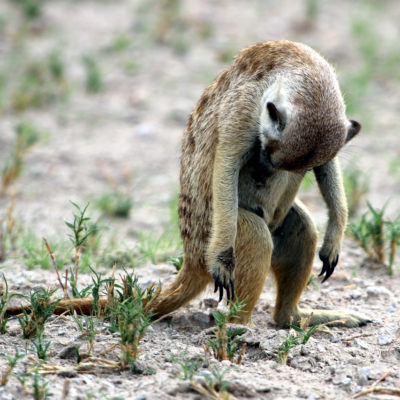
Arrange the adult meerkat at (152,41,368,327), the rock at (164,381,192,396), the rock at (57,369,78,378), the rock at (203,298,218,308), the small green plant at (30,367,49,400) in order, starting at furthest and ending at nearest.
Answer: the rock at (203,298,218,308), the adult meerkat at (152,41,368,327), the rock at (57,369,78,378), the rock at (164,381,192,396), the small green plant at (30,367,49,400)

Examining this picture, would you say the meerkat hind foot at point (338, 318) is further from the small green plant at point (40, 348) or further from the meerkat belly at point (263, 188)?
the small green plant at point (40, 348)

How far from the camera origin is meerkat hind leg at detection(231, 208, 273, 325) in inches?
163

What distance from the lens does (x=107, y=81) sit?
9.65m

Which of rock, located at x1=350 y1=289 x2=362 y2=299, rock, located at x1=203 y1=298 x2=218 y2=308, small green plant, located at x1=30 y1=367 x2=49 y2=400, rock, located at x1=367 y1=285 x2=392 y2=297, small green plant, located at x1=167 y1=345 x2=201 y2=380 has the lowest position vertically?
small green plant, located at x1=30 y1=367 x2=49 y2=400

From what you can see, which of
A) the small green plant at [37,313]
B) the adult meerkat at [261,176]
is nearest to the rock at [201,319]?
the adult meerkat at [261,176]

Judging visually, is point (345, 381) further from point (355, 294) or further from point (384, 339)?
point (355, 294)

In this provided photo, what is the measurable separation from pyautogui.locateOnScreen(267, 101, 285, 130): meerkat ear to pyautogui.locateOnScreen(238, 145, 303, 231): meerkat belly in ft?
1.59

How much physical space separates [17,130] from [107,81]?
9.21ft

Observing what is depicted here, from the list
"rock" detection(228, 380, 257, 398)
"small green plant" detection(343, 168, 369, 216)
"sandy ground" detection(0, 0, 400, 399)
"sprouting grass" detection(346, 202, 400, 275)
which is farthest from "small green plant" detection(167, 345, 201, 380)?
"small green plant" detection(343, 168, 369, 216)

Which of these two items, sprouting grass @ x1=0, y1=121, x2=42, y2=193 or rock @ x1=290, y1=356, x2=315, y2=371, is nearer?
rock @ x1=290, y1=356, x2=315, y2=371

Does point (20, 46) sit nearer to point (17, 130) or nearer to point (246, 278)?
point (17, 130)

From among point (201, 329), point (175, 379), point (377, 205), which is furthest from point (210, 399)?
point (377, 205)

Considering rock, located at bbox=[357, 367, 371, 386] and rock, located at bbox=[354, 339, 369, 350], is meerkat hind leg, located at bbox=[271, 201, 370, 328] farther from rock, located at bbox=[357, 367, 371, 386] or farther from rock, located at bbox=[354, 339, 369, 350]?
rock, located at bbox=[357, 367, 371, 386]

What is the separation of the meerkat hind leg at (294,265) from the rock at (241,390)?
1.31 m
